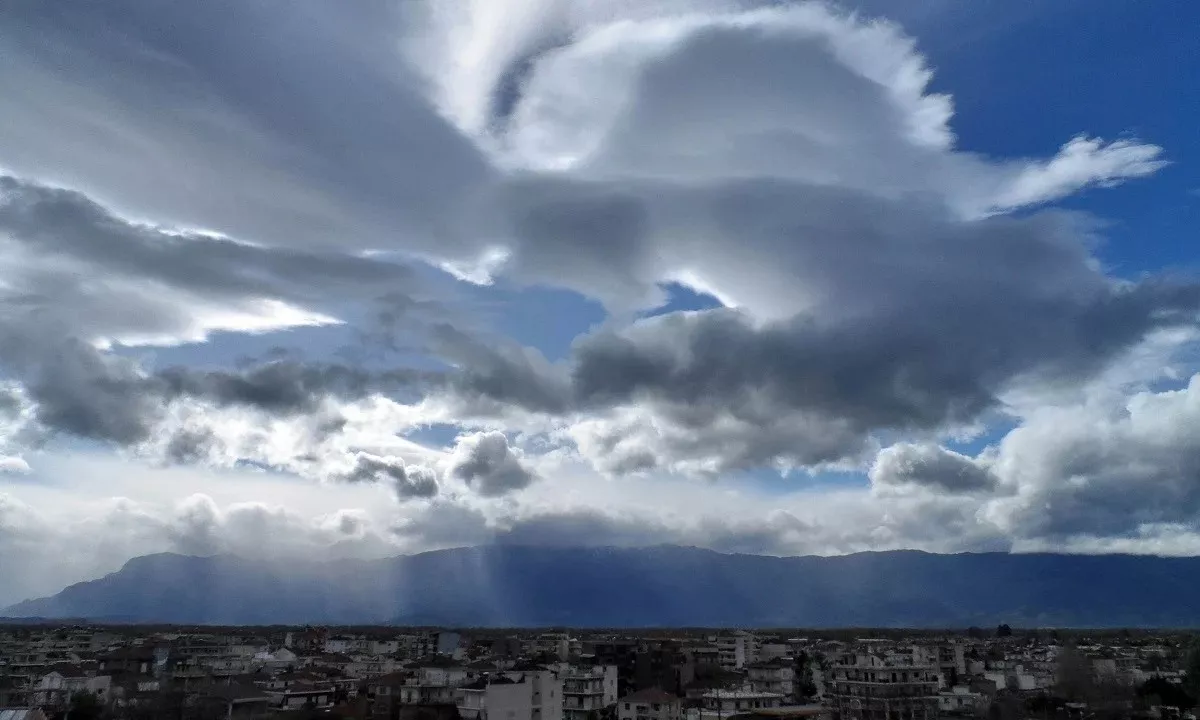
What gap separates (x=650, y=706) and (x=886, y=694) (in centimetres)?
2171

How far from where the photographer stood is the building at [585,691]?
89.2 m

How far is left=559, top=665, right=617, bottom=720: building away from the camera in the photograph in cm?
8919

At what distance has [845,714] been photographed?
77.4 meters

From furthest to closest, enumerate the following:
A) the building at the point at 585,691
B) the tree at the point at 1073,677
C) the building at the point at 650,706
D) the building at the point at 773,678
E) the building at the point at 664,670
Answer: the building at the point at 664,670, the building at the point at 773,678, the tree at the point at 1073,677, the building at the point at 585,691, the building at the point at 650,706

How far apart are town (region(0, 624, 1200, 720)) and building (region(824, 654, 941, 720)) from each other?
0.12 m

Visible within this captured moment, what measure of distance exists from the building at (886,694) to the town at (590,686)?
12 cm

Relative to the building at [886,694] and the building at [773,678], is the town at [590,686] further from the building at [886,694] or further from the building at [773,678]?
the building at [773,678]

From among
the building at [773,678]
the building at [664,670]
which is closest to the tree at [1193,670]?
the building at [773,678]

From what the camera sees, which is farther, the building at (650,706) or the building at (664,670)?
the building at (664,670)

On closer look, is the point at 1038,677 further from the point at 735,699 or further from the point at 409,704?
the point at 409,704

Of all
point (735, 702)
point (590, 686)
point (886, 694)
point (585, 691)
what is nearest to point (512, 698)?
point (735, 702)

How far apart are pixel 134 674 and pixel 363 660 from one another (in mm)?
29187

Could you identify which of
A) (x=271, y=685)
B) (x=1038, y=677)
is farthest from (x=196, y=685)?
(x=1038, y=677)

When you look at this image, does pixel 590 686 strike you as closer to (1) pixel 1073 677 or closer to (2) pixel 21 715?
(2) pixel 21 715
